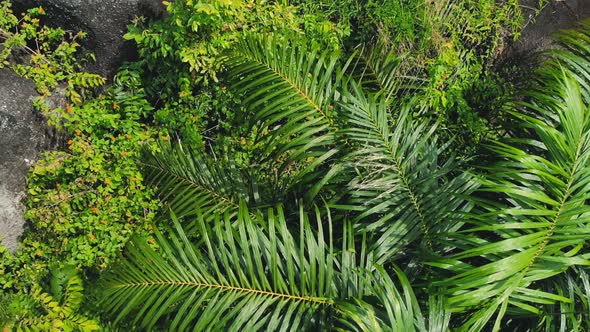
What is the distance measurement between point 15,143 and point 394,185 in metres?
3.04

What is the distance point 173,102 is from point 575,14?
457cm

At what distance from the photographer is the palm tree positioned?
7.79ft

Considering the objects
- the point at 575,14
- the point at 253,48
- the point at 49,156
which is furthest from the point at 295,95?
the point at 575,14

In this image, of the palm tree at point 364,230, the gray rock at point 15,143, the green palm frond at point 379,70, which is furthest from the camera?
the gray rock at point 15,143

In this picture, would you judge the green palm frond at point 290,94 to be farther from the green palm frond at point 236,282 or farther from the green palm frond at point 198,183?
the green palm frond at point 236,282

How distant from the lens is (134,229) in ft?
12.8

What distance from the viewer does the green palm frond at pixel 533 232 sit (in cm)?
229

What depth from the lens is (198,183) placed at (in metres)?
3.24

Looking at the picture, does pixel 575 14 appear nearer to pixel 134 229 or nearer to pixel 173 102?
pixel 173 102

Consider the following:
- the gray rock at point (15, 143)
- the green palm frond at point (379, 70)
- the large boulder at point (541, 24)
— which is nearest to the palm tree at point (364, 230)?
the green palm frond at point (379, 70)

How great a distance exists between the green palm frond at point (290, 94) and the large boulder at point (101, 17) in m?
1.53

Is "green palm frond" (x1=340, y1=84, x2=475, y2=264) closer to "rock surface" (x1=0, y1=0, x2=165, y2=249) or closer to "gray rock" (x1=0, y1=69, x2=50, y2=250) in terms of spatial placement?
"rock surface" (x1=0, y1=0, x2=165, y2=249)

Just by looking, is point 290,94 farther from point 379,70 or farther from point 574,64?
point 574,64

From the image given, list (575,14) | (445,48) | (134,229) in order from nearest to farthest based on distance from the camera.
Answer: (134,229) → (445,48) → (575,14)
